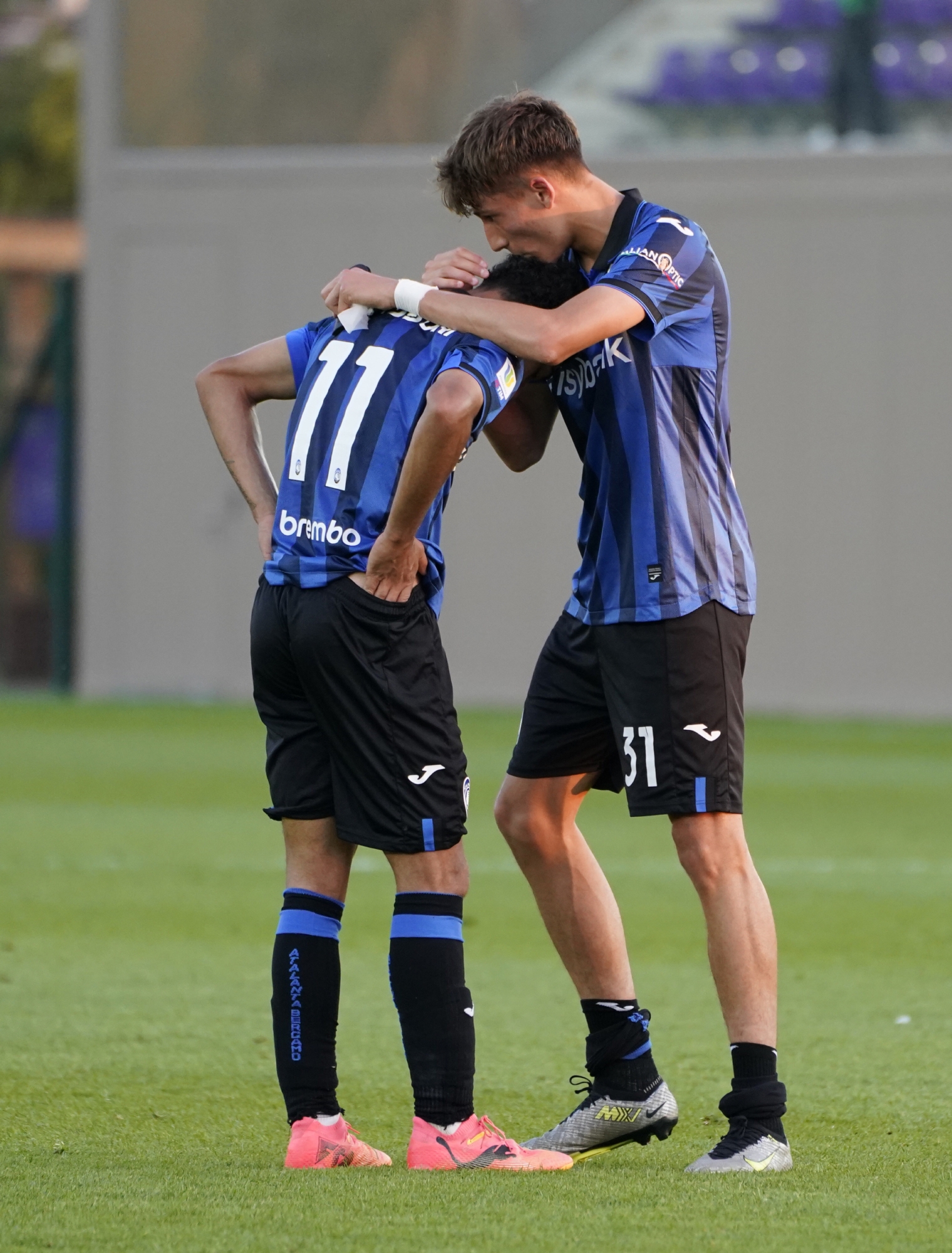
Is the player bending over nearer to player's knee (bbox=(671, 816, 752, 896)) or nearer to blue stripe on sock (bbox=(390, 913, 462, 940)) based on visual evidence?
blue stripe on sock (bbox=(390, 913, 462, 940))

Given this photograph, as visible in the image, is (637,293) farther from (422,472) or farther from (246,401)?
(246,401)

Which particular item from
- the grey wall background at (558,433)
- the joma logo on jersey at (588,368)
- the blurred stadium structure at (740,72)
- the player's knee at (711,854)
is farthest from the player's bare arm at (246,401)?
the blurred stadium structure at (740,72)

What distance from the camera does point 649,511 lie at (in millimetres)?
3494

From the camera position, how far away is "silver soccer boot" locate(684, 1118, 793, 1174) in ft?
10.8

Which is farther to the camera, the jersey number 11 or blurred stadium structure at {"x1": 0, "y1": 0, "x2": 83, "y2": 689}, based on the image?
blurred stadium structure at {"x1": 0, "y1": 0, "x2": 83, "y2": 689}

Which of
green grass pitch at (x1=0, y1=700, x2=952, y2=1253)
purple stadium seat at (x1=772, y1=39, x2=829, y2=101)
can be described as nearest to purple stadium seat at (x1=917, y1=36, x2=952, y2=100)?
purple stadium seat at (x1=772, y1=39, x2=829, y2=101)

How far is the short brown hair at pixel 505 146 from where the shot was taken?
3.46 meters

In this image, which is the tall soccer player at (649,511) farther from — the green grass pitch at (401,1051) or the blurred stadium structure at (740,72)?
the blurred stadium structure at (740,72)

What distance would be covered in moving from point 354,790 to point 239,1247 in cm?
86

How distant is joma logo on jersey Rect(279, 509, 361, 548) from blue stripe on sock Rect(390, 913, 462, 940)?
662 mm

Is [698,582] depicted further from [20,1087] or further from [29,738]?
[29,738]

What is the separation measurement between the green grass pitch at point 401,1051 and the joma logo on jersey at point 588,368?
1.43m

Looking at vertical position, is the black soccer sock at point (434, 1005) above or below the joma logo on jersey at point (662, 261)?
below

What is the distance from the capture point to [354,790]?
11.0ft
